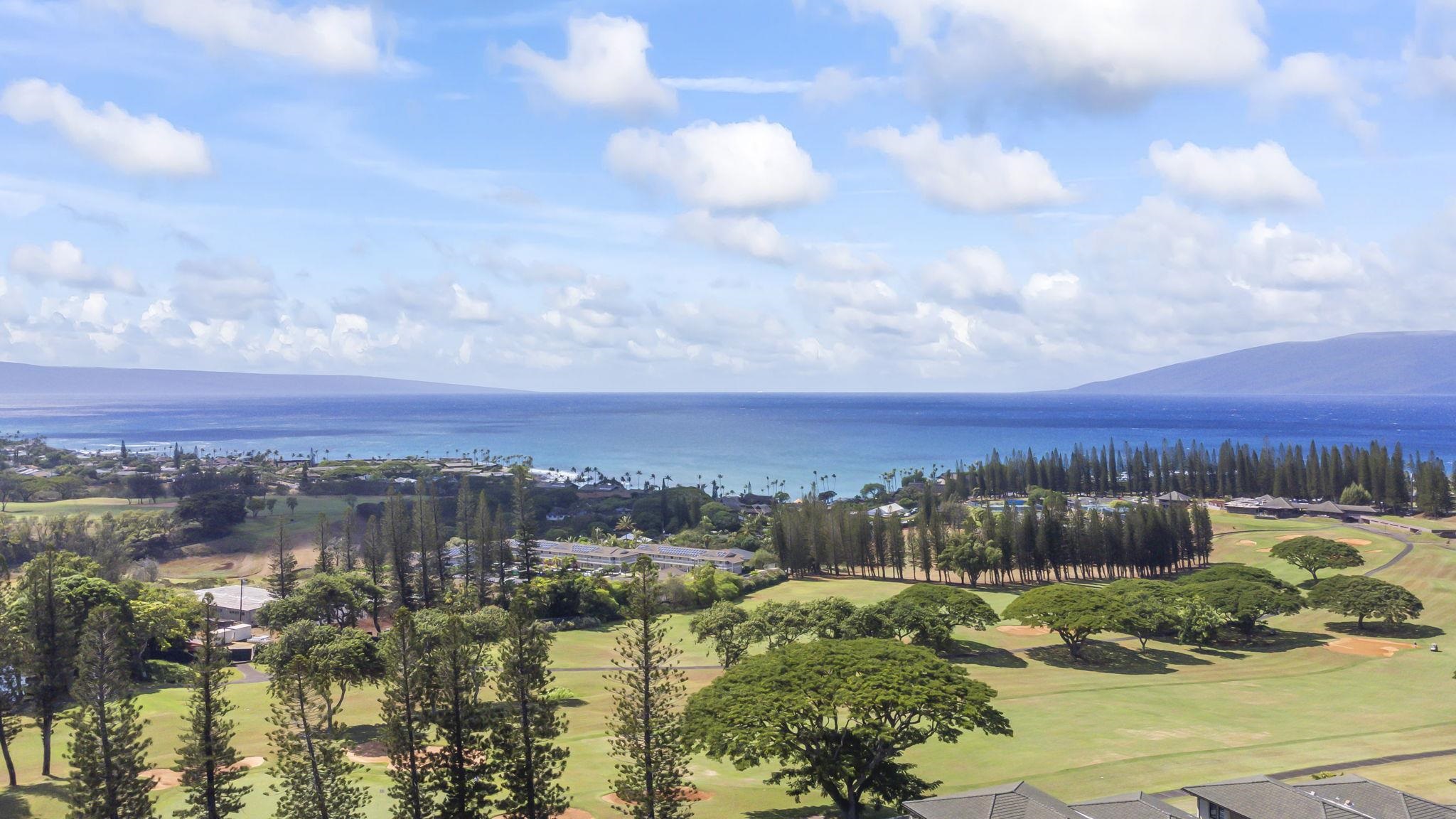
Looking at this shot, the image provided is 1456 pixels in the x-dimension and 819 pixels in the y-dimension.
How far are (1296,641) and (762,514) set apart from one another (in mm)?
74221

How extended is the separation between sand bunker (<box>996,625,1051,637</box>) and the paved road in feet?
87.1

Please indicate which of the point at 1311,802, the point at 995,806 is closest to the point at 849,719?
the point at 995,806

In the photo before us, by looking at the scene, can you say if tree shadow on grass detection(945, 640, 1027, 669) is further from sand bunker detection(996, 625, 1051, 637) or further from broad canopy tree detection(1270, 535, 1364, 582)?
broad canopy tree detection(1270, 535, 1364, 582)

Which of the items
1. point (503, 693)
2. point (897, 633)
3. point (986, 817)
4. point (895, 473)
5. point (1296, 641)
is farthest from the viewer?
point (895, 473)

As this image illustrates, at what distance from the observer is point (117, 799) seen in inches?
Result: 925

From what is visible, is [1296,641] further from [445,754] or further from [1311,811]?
[445,754]

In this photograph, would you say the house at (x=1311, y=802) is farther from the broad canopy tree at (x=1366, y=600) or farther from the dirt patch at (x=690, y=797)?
the broad canopy tree at (x=1366, y=600)

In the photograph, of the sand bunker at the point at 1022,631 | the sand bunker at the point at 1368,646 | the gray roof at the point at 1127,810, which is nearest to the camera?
the gray roof at the point at 1127,810

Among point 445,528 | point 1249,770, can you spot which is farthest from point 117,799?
point 445,528

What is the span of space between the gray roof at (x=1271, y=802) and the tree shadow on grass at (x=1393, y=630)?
4183 cm

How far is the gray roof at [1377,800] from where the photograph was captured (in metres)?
22.2

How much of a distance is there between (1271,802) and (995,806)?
722 centimetres

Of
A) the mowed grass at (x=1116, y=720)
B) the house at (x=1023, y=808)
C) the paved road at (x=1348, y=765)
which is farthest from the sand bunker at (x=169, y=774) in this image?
the paved road at (x=1348, y=765)

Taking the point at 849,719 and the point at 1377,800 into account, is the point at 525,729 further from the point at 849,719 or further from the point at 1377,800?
the point at 1377,800
